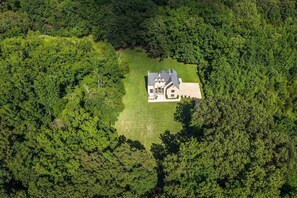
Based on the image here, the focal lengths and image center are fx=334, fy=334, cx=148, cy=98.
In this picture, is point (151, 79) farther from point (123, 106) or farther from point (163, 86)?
point (123, 106)

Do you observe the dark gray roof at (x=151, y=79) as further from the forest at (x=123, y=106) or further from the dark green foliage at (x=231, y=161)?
the dark green foliage at (x=231, y=161)

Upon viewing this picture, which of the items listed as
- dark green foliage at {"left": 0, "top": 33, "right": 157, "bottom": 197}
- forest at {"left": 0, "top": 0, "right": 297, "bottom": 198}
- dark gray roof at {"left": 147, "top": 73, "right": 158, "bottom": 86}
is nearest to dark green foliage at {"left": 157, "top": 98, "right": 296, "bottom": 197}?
forest at {"left": 0, "top": 0, "right": 297, "bottom": 198}

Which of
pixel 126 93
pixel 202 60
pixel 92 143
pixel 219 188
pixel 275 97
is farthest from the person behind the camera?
pixel 202 60

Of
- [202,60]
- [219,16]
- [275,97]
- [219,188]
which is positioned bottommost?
[219,188]

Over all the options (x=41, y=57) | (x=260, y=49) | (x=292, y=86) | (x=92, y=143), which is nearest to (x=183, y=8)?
(x=260, y=49)

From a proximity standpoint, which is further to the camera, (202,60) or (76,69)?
(202,60)

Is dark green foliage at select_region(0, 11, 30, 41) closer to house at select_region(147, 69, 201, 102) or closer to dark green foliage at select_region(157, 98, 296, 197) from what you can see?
house at select_region(147, 69, 201, 102)

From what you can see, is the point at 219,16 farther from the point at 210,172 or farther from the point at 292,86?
the point at 210,172
